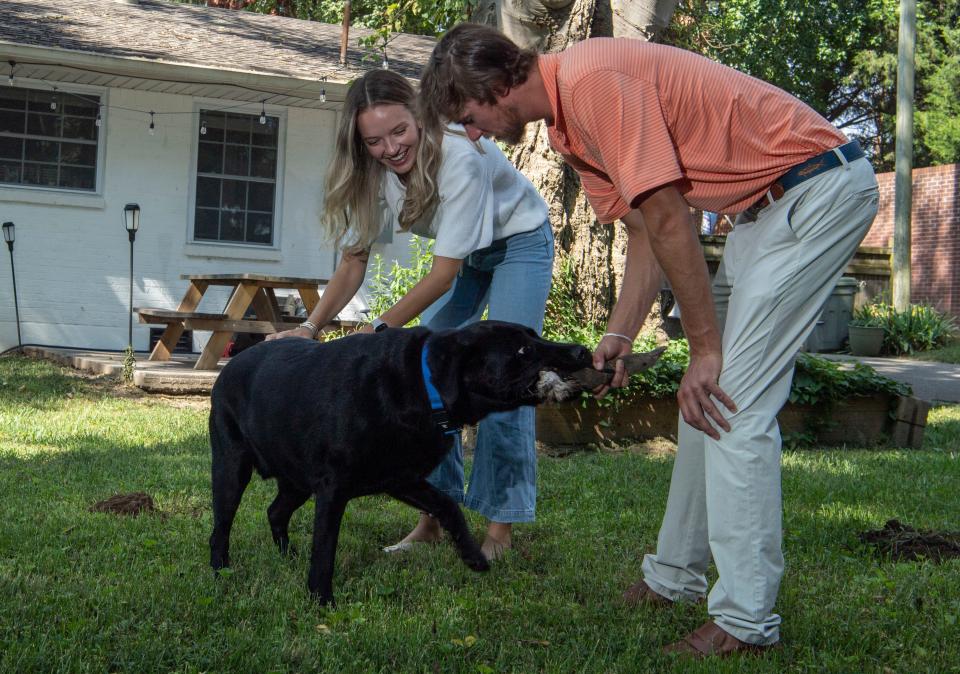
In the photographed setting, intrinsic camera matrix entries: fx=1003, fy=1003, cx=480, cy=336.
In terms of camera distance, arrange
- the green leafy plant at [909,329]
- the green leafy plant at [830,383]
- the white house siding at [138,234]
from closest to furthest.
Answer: the green leafy plant at [830,383] → the white house siding at [138,234] → the green leafy plant at [909,329]

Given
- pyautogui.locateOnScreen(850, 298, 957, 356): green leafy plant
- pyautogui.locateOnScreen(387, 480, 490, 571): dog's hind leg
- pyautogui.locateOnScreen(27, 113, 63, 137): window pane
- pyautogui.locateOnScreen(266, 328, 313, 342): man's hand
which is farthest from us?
pyautogui.locateOnScreen(850, 298, 957, 356): green leafy plant

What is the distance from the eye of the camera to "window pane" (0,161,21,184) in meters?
12.5

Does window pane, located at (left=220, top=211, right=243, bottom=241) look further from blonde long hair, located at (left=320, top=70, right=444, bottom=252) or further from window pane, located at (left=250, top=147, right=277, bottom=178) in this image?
blonde long hair, located at (left=320, top=70, right=444, bottom=252)

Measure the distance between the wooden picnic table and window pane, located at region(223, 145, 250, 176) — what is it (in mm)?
3093

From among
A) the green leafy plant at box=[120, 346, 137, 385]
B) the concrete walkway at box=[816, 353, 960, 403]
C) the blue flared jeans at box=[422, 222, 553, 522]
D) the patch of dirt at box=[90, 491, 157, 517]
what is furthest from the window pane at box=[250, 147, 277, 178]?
the blue flared jeans at box=[422, 222, 553, 522]

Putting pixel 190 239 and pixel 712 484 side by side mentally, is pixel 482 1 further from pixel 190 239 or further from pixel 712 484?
pixel 712 484

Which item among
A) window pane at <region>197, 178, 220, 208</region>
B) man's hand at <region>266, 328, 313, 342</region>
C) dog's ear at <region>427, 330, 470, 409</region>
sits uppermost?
window pane at <region>197, 178, 220, 208</region>

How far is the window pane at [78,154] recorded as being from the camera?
41.7ft

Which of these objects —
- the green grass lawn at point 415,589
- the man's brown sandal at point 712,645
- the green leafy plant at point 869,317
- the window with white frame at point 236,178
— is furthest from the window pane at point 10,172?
the green leafy plant at point 869,317

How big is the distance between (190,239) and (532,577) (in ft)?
34.0

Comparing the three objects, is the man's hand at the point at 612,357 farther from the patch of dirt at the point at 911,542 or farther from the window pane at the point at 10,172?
the window pane at the point at 10,172

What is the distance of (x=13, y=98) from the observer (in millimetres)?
12617

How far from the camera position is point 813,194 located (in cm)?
278

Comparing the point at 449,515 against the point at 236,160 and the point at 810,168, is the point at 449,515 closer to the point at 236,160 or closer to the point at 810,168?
the point at 810,168
